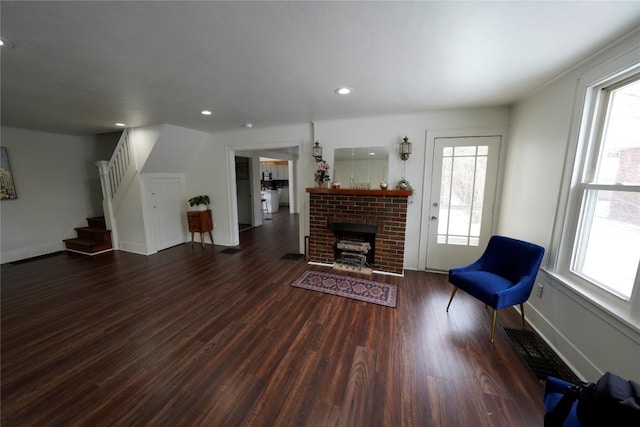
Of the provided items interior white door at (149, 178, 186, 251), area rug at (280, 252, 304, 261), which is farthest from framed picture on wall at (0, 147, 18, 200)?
area rug at (280, 252, 304, 261)

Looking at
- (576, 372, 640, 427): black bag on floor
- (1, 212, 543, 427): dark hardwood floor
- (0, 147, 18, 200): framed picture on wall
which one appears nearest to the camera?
(576, 372, 640, 427): black bag on floor

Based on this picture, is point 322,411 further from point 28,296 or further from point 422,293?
point 28,296

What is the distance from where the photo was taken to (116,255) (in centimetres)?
418

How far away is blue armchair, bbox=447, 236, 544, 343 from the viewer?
1.95 meters

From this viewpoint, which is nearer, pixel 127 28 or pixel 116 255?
pixel 127 28

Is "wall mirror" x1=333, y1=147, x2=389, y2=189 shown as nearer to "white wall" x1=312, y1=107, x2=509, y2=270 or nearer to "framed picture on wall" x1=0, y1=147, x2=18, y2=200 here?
"white wall" x1=312, y1=107, x2=509, y2=270

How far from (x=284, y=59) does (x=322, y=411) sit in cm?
242

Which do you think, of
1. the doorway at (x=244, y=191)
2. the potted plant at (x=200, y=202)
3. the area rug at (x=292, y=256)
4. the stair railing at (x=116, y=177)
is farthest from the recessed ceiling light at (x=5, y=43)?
the doorway at (x=244, y=191)

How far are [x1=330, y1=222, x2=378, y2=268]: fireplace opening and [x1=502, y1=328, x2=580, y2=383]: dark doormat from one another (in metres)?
1.77

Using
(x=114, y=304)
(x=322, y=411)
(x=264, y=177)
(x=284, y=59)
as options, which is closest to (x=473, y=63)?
(x=284, y=59)

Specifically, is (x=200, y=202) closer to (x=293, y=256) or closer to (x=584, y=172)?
(x=293, y=256)

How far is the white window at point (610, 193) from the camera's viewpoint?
1.47m

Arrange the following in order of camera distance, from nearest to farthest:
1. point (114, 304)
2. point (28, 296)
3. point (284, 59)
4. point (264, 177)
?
1. point (284, 59)
2. point (114, 304)
3. point (28, 296)
4. point (264, 177)

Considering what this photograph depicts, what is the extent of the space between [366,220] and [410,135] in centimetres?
137
